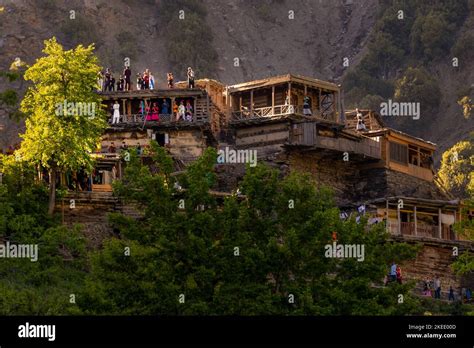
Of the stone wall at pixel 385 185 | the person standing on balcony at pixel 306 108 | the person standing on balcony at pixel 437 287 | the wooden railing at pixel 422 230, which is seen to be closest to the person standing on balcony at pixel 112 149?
the person standing on balcony at pixel 306 108

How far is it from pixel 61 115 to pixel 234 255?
14.4 meters

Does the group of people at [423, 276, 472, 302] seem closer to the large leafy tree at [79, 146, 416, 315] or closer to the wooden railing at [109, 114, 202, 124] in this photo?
the large leafy tree at [79, 146, 416, 315]

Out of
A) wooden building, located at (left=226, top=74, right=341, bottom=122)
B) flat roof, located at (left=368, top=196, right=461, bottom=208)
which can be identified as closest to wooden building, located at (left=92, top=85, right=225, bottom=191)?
wooden building, located at (left=226, top=74, right=341, bottom=122)

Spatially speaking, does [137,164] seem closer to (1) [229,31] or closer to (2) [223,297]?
(2) [223,297]

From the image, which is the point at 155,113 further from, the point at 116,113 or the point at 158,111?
the point at 116,113

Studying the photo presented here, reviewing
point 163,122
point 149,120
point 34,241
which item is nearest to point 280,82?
point 163,122

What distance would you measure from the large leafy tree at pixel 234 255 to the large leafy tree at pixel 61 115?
25.6ft

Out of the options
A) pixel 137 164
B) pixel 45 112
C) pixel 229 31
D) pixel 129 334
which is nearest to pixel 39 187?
pixel 45 112

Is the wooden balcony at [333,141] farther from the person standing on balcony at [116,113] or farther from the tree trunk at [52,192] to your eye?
the tree trunk at [52,192]

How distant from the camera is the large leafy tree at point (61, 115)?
52188 mm

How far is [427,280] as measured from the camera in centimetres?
6000

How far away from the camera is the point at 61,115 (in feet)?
174

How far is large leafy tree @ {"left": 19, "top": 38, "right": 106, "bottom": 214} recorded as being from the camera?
52.2 m

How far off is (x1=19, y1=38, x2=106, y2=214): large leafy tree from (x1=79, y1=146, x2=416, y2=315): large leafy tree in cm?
780
